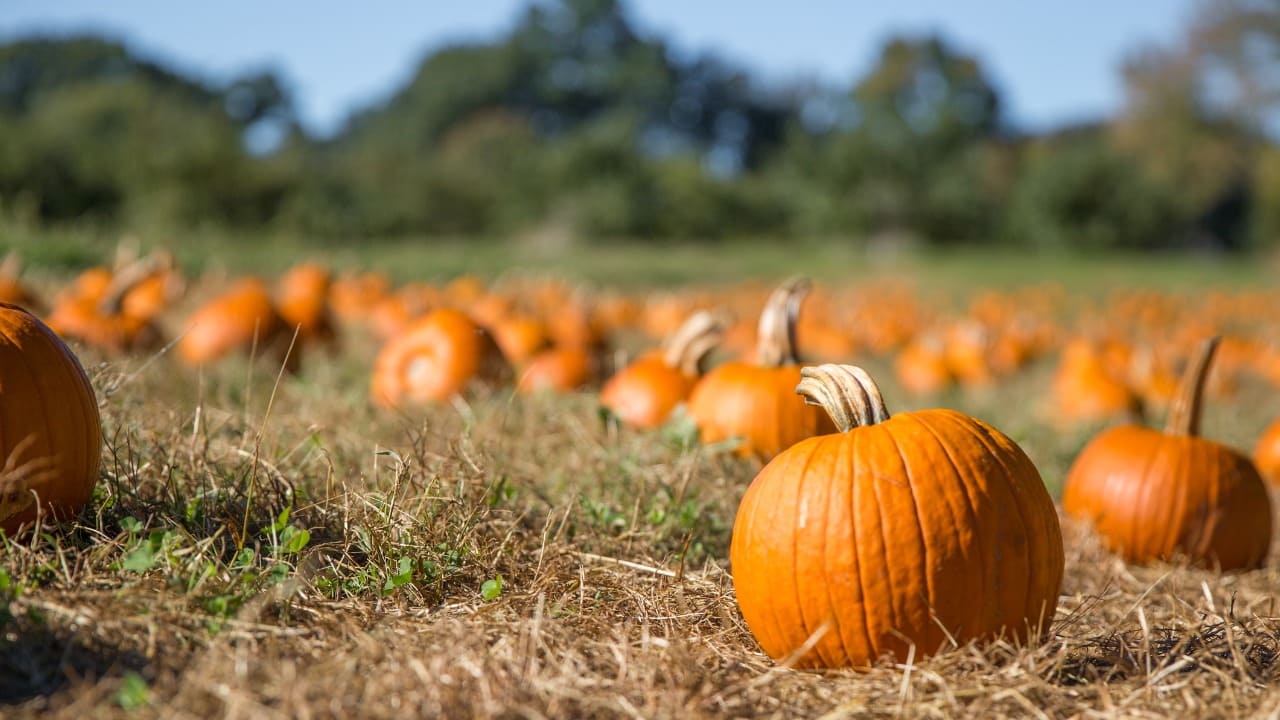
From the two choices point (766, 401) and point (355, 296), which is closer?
point (766, 401)

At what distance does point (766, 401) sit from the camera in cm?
344

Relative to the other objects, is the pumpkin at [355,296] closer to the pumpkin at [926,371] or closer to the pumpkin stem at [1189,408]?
the pumpkin at [926,371]

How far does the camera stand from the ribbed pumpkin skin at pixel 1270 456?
4.63 m

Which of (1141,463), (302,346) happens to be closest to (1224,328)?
(1141,463)

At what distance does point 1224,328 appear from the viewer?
11.7m

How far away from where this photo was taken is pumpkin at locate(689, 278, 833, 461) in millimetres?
3430

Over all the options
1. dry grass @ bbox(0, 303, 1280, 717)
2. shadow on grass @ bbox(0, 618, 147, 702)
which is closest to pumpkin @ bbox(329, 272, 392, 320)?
dry grass @ bbox(0, 303, 1280, 717)

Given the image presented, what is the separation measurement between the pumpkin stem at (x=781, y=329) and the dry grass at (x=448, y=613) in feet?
2.22

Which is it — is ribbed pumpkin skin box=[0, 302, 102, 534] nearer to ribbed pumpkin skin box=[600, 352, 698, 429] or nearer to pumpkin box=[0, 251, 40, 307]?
ribbed pumpkin skin box=[600, 352, 698, 429]

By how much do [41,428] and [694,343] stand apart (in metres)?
2.70

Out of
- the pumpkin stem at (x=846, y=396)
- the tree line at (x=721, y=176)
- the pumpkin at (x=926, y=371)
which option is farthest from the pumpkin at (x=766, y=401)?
the tree line at (x=721, y=176)

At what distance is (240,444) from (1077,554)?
2.67 metres

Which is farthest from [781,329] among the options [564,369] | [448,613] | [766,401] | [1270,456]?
[1270,456]

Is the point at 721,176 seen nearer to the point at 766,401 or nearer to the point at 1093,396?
the point at 1093,396
